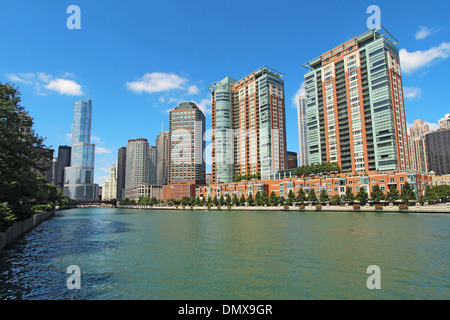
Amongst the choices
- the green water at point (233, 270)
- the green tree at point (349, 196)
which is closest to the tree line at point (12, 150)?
the green water at point (233, 270)

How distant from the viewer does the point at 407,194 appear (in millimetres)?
104062

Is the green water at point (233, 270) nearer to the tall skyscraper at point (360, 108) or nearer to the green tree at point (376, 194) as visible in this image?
the green tree at point (376, 194)

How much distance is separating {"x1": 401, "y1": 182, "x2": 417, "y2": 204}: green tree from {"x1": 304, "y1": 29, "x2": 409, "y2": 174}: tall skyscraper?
21.0 metres

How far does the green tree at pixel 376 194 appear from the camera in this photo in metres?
109

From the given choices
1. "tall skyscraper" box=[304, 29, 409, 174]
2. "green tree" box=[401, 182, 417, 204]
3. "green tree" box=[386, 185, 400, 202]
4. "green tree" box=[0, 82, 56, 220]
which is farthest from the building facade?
"green tree" box=[0, 82, 56, 220]

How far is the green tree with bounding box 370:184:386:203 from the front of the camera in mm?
109312

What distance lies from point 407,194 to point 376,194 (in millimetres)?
10578

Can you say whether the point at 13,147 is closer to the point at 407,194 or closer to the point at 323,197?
the point at 407,194

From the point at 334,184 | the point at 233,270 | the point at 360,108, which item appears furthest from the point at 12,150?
the point at 360,108

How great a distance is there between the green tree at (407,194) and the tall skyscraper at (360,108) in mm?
20967

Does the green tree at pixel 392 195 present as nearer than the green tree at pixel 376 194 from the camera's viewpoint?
Yes
